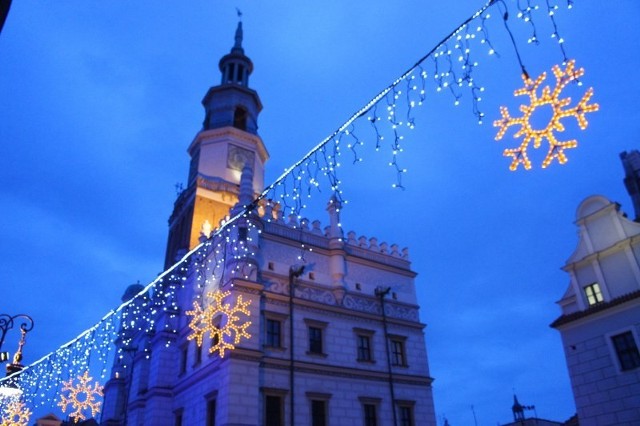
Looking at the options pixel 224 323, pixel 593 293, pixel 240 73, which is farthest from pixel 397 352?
pixel 240 73

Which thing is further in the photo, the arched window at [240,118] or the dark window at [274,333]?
the arched window at [240,118]

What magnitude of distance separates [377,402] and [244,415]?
25.4 ft

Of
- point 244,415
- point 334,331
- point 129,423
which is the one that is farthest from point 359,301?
point 129,423

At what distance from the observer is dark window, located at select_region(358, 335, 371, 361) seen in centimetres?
2519

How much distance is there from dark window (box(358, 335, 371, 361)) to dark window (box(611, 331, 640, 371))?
11.8m

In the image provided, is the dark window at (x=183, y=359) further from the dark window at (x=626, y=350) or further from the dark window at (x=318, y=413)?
the dark window at (x=626, y=350)

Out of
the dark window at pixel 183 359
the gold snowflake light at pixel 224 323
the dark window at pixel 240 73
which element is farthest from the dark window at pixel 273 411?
the dark window at pixel 240 73

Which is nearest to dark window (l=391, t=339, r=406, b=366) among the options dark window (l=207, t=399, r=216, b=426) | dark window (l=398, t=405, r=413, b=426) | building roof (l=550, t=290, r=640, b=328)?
dark window (l=398, t=405, r=413, b=426)

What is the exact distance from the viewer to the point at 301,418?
70.6 feet

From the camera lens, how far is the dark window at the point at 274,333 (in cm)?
2253

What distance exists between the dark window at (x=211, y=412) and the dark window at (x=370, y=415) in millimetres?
7633

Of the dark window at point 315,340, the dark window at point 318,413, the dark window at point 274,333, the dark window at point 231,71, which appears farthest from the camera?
the dark window at point 231,71

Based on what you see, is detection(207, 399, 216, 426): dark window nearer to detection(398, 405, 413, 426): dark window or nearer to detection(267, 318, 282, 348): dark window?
detection(267, 318, 282, 348): dark window

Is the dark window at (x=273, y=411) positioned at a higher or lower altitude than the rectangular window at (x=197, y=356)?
lower
